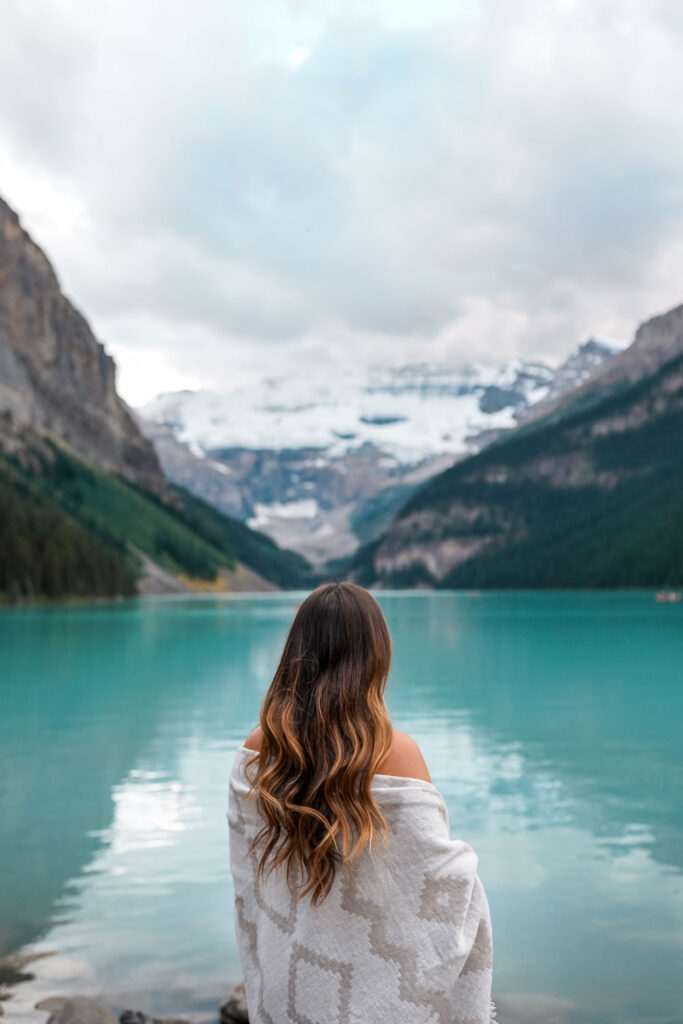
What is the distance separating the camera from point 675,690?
3716cm

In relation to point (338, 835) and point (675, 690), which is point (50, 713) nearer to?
point (675, 690)

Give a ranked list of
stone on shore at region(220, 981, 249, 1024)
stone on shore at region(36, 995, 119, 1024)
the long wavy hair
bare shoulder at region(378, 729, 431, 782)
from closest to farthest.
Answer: the long wavy hair < bare shoulder at region(378, 729, 431, 782) < stone on shore at region(36, 995, 119, 1024) < stone on shore at region(220, 981, 249, 1024)

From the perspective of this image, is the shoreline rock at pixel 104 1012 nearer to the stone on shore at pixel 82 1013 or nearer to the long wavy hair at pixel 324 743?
the stone on shore at pixel 82 1013

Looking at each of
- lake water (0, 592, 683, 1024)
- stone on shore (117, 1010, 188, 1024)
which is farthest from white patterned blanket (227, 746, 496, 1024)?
lake water (0, 592, 683, 1024)

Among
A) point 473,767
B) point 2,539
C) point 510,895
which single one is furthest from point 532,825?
point 2,539

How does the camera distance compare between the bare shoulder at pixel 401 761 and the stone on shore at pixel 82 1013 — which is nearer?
the bare shoulder at pixel 401 761

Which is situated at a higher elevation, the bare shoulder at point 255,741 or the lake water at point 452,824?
the bare shoulder at point 255,741

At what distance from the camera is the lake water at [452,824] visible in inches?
391

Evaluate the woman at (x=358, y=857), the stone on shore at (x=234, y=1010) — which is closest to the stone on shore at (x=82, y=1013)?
the stone on shore at (x=234, y=1010)

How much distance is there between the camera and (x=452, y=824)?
1641 cm

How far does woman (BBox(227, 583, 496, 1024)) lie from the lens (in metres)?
4.25

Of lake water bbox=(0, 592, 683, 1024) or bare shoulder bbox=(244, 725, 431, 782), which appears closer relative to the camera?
bare shoulder bbox=(244, 725, 431, 782)

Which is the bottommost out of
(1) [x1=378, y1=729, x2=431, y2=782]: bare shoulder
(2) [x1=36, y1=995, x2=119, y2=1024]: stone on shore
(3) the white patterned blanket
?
(2) [x1=36, y1=995, x2=119, y2=1024]: stone on shore

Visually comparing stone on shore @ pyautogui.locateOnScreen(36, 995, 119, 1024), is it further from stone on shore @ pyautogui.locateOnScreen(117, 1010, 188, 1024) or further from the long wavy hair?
the long wavy hair
